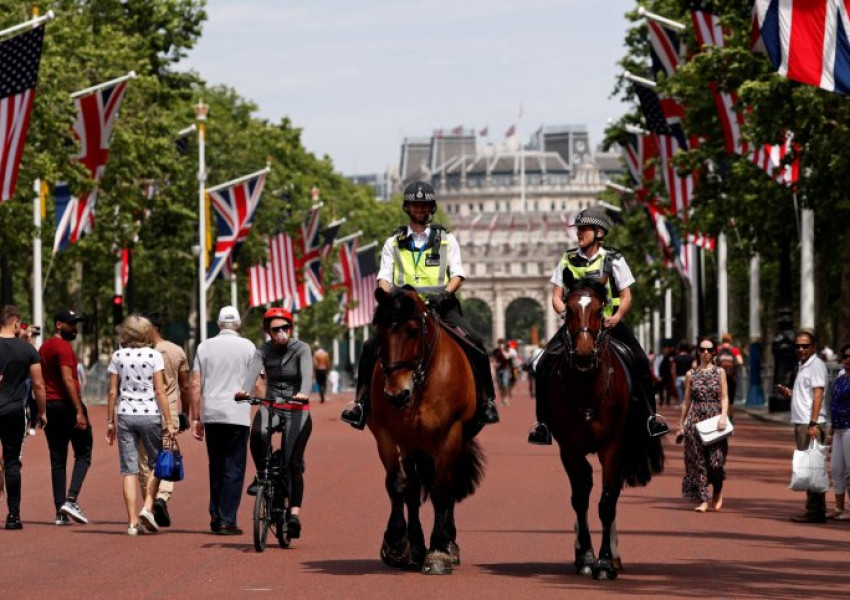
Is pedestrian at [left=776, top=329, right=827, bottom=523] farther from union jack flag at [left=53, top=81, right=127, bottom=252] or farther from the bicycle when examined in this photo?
union jack flag at [left=53, top=81, right=127, bottom=252]

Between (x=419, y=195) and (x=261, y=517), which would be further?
(x=261, y=517)

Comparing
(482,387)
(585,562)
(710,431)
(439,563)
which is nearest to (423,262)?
(482,387)

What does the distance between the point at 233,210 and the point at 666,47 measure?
67.0 ft

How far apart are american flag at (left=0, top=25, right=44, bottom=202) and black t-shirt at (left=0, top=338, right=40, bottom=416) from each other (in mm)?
13847

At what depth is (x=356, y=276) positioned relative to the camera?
293ft

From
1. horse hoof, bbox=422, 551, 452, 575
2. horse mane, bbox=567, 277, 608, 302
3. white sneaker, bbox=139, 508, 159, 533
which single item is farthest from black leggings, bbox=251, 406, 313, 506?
horse mane, bbox=567, 277, 608, 302

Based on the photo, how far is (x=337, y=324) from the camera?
106 meters

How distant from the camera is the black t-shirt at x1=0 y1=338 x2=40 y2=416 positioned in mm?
18844

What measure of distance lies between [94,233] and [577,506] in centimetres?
4286

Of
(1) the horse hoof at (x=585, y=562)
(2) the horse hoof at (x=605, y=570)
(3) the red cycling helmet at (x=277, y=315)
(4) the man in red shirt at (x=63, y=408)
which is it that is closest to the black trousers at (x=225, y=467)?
(3) the red cycling helmet at (x=277, y=315)

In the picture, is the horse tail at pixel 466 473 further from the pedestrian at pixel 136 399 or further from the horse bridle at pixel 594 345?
the pedestrian at pixel 136 399

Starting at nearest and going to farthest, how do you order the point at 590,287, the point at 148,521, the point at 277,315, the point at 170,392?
1. the point at 590,287
2. the point at 277,315
3. the point at 148,521
4. the point at 170,392

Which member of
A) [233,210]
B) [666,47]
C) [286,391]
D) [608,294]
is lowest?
[286,391]

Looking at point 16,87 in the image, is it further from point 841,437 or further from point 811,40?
point 841,437
